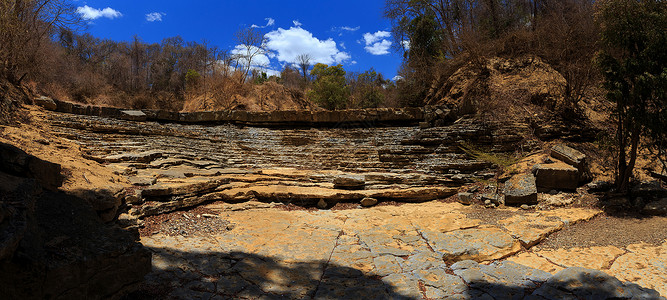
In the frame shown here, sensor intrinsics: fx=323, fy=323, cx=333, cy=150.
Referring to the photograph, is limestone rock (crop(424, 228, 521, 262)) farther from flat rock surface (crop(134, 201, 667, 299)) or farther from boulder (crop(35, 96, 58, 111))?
boulder (crop(35, 96, 58, 111))

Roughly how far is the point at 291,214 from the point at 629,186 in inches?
248

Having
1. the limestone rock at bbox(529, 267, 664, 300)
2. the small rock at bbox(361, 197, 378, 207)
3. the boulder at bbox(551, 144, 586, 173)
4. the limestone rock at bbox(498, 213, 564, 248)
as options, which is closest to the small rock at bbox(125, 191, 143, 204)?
the small rock at bbox(361, 197, 378, 207)

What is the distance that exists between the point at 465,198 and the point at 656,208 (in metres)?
2.97

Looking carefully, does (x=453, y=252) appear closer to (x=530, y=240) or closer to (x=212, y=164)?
(x=530, y=240)

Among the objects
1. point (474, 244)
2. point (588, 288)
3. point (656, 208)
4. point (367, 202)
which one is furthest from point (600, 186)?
point (588, 288)

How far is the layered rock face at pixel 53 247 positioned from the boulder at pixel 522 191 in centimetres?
649

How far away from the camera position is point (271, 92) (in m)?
19.4

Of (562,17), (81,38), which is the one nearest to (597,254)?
(562,17)

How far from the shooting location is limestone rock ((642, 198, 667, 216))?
5.13 metres

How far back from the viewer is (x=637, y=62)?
5.27 m

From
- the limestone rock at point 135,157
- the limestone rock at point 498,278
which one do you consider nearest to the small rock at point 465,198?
the limestone rock at point 498,278

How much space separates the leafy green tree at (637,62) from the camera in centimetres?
513

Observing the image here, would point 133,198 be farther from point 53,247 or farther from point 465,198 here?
point 465,198

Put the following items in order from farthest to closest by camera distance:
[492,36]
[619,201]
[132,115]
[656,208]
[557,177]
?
[492,36], [132,115], [557,177], [619,201], [656,208]
